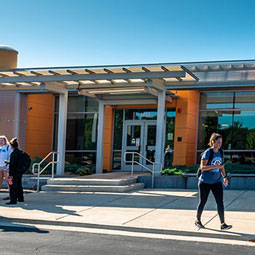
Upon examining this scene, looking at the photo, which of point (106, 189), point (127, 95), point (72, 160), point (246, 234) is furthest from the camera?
point (72, 160)

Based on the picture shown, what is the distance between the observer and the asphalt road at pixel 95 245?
273 inches

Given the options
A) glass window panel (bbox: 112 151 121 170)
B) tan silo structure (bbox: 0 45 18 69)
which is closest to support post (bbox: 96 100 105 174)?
glass window panel (bbox: 112 151 121 170)

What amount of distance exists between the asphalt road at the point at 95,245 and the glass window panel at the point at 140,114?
38.0ft

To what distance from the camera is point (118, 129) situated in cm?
2022

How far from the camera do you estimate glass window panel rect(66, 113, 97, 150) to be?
21.0m

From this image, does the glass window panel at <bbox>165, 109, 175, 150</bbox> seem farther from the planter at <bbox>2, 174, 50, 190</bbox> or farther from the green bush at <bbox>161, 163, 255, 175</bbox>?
the planter at <bbox>2, 174, 50, 190</bbox>

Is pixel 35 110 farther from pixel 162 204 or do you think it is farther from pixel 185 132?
pixel 162 204

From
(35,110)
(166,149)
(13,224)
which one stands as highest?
(35,110)

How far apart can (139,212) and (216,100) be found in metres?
9.55

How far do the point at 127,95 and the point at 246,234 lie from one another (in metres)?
11.0

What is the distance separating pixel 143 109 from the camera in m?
19.8

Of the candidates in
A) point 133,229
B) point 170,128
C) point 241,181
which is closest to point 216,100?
point 170,128

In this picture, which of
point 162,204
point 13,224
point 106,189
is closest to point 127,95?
point 106,189

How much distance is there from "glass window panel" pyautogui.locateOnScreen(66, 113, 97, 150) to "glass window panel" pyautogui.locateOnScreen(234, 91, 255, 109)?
645 centimetres
